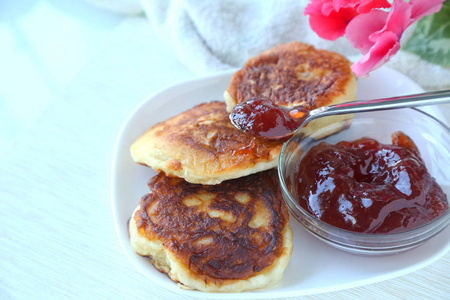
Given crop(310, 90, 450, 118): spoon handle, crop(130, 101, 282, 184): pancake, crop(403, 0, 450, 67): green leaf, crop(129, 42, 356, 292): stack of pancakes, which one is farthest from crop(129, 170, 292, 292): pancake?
crop(403, 0, 450, 67): green leaf

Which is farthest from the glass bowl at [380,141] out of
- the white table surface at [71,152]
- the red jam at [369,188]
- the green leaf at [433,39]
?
the green leaf at [433,39]

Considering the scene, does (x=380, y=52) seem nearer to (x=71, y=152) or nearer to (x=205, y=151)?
(x=205, y=151)

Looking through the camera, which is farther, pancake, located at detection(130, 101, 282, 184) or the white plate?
pancake, located at detection(130, 101, 282, 184)

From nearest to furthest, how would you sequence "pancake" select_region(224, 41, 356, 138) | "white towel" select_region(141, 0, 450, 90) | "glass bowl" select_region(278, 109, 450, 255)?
"glass bowl" select_region(278, 109, 450, 255) → "pancake" select_region(224, 41, 356, 138) → "white towel" select_region(141, 0, 450, 90)

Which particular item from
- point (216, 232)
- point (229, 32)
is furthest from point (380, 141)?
point (229, 32)

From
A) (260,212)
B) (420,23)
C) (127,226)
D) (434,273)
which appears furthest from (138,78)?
(434,273)

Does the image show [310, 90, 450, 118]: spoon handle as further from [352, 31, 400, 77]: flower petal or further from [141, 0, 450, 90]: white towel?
[141, 0, 450, 90]: white towel
